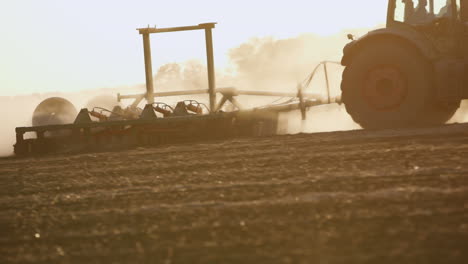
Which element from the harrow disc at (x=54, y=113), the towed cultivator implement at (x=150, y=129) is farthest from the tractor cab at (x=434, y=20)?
the harrow disc at (x=54, y=113)

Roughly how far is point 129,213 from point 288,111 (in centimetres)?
908

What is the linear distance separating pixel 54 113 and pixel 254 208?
11.7 m

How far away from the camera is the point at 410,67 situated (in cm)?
1147

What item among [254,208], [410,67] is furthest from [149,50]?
[254,208]

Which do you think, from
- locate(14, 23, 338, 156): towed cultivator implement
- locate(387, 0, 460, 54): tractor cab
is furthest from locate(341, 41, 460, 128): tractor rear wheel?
locate(14, 23, 338, 156): towed cultivator implement

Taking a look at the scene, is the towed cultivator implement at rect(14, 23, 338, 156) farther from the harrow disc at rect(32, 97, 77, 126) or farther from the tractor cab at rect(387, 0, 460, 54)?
the tractor cab at rect(387, 0, 460, 54)

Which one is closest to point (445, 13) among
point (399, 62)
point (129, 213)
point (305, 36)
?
point (399, 62)

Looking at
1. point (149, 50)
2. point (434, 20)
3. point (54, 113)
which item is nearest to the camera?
point (434, 20)

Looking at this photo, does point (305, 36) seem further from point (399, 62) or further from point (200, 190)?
point (200, 190)

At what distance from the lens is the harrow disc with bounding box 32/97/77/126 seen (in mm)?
16172

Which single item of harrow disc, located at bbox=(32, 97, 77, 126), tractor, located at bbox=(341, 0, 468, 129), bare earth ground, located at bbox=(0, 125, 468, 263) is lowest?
bare earth ground, located at bbox=(0, 125, 468, 263)

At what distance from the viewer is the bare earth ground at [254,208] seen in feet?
13.5

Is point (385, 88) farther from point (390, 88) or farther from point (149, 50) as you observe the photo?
point (149, 50)

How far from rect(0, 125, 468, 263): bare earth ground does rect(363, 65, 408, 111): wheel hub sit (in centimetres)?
252
